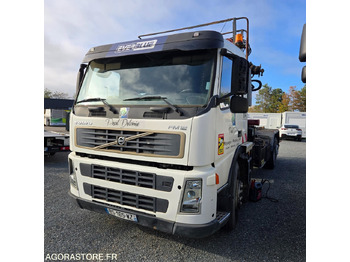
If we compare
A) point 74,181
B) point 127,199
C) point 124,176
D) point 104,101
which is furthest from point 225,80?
point 74,181

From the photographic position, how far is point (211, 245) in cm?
293

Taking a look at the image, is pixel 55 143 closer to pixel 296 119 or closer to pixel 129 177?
pixel 129 177

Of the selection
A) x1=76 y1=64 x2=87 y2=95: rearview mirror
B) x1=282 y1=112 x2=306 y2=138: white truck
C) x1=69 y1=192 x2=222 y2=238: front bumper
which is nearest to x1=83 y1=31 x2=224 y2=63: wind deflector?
x1=76 y1=64 x2=87 y2=95: rearview mirror

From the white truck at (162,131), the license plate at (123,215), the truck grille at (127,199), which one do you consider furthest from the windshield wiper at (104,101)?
the license plate at (123,215)

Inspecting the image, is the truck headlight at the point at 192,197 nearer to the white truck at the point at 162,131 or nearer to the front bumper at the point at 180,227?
the white truck at the point at 162,131

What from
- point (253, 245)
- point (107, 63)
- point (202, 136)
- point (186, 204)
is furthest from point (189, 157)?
point (107, 63)

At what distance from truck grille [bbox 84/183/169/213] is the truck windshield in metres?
1.11

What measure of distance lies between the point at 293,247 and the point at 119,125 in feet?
8.86

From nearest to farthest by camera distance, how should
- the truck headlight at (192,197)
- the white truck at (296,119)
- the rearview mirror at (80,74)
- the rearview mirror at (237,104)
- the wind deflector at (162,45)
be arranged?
the truck headlight at (192,197), the wind deflector at (162,45), the rearview mirror at (237,104), the rearview mirror at (80,74), the white truck at (296,119)

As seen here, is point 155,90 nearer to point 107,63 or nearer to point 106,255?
point 107,63

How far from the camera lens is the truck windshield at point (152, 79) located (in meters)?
2.64

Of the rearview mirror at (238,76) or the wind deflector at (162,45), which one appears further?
the rearview mirror at (238,76)

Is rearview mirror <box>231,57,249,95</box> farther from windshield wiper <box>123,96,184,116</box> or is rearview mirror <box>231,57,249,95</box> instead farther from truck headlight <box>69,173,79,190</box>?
truck headlight <box>69,173,79,190</box>

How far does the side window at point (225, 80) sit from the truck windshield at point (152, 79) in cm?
21
